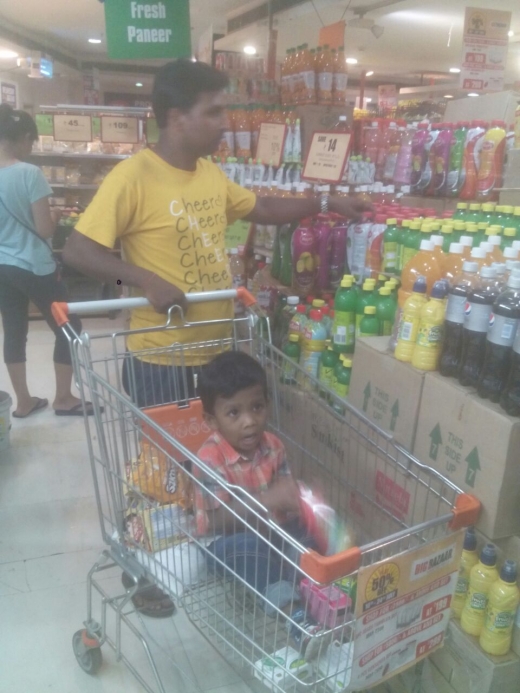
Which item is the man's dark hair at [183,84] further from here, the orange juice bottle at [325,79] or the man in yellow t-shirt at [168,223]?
the orange juice bottle at [325,79]

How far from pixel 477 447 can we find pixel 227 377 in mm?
714

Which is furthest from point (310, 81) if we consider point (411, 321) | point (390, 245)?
point (411, 321)

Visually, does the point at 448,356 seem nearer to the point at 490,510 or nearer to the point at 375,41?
the point at 490,510

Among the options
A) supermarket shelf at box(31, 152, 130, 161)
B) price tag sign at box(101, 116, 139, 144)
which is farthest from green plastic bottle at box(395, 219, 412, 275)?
supermarket shelf at box(31, 152, 130, 161)

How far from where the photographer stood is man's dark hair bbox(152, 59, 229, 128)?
199 cm

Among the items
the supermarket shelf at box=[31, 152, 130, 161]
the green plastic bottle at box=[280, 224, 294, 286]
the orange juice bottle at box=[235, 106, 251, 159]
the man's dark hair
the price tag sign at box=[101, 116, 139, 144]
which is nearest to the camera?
the man's dark hair

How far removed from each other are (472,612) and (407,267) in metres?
1.16

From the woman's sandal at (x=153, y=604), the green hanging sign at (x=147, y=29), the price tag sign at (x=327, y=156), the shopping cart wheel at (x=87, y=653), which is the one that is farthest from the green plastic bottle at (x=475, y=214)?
the green hanging sign at (x=147, y=29)

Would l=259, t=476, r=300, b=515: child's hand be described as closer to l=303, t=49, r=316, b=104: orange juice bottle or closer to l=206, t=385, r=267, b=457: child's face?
l=206, t=385, r=267, b=457: child's face

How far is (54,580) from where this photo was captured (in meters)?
2.53

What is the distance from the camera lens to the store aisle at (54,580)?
6.75 ft

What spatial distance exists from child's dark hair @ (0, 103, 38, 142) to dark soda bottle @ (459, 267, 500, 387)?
3040 mm

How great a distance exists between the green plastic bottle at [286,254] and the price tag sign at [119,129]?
3.50 m

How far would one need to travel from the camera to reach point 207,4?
785 centimetres
